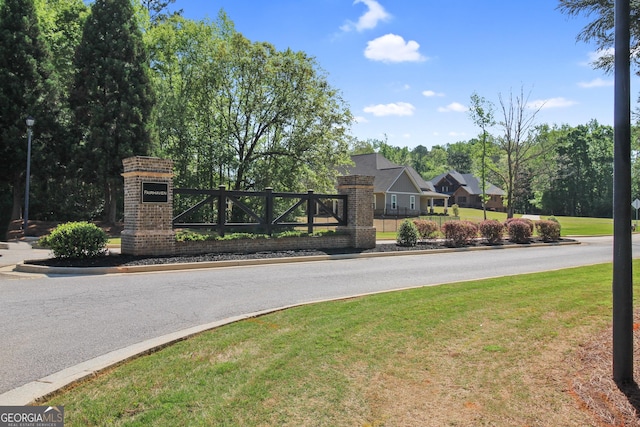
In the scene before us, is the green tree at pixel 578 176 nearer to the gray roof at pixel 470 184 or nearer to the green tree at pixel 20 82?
the gray roof at pixel 470 184

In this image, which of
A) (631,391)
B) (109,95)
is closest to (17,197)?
(109,95)

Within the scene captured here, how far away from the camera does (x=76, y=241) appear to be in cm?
1175

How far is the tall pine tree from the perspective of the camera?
25.4 m

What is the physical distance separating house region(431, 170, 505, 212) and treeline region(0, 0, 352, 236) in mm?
54177

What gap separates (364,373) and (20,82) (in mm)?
27592

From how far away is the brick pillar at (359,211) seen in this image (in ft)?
56.3

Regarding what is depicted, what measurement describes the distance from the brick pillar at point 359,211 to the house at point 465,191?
2414 inches

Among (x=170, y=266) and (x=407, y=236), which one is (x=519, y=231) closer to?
(x=407, y=236)

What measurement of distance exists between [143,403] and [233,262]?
920cm

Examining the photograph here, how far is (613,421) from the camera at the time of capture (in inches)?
132

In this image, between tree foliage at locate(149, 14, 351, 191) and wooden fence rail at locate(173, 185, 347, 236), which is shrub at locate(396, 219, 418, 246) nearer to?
wooden fence rail at locate(173, 185, 347, 236)

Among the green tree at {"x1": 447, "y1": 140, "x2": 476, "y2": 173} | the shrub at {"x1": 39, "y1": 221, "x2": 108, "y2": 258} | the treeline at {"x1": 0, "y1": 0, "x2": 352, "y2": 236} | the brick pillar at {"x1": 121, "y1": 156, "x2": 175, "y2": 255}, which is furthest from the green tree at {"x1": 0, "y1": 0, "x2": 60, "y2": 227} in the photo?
the green tree at {"x1": 447, "y1": 140, "x2": 476, "y2": 173}

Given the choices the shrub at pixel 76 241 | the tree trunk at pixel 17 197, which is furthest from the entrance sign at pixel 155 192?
the tree trunk at pixel 17 197

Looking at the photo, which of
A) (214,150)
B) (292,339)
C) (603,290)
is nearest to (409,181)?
(214,150)
